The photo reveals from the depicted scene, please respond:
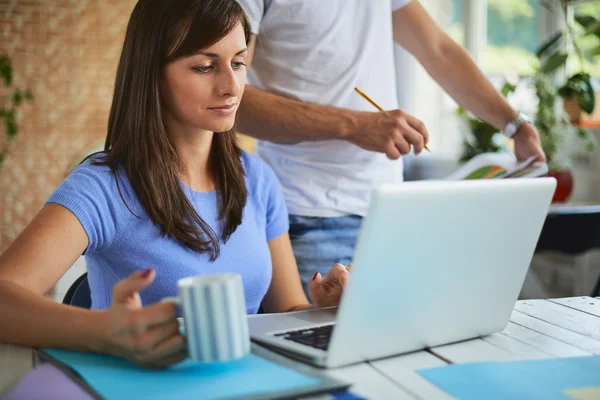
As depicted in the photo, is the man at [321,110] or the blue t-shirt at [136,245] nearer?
the blue t-shirt at [136,245]

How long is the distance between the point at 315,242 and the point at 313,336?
2.30 feet

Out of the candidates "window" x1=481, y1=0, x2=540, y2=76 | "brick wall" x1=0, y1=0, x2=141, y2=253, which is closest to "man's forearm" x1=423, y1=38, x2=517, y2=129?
"window" x1=481, y1=0, x2=540, y2=76

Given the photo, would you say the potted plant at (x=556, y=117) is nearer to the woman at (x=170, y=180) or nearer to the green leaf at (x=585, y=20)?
the green leaf at (x=585, y=20)

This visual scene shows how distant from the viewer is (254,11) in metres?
1.63

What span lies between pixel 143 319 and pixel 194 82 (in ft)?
1.93

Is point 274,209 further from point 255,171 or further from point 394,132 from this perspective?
point 394,132

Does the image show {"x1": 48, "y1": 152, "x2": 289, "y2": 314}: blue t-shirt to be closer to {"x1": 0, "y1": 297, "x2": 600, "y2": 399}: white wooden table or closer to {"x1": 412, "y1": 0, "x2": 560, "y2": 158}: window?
{"x1": 0, "y1": 297, "x2": 600, "y2": 399}: white wooden table

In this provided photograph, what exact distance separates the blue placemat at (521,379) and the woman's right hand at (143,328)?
0.31 m

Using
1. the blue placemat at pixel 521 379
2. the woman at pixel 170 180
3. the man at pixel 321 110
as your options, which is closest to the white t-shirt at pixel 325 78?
the man at pixel 321 110

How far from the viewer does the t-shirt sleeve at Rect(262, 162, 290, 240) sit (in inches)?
60.4

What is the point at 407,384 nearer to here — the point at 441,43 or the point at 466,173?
the point at 466,173

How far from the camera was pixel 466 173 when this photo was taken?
1.70m

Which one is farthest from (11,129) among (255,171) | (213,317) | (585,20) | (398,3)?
(213,317)

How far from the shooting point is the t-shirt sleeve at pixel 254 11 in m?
1.60
